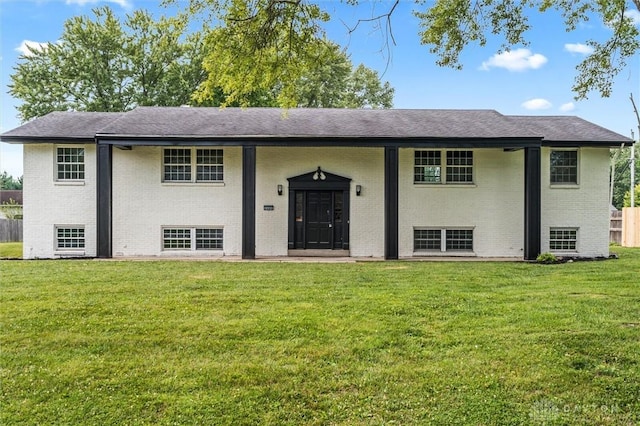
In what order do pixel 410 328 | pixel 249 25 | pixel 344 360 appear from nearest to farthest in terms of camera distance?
pixel 344 360, pixel 410 328, pixel 249 25

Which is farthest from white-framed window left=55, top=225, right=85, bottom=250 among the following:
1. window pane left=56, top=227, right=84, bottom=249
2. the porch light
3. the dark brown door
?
the porch light

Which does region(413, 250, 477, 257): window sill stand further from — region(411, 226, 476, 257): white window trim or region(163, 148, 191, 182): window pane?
region(163, 148, 191, 182): window pane

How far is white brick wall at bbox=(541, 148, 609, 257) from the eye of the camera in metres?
14.8

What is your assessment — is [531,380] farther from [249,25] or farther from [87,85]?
[87,85]

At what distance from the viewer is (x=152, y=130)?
1391 cm

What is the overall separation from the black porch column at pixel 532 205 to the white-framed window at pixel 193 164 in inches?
382

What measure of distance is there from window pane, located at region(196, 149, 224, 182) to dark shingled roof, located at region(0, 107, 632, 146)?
0.87 metres

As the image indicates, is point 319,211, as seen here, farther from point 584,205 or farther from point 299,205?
point 584,205

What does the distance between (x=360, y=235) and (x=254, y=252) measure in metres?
3.52

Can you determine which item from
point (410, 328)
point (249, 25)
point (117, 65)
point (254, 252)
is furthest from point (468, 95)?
point (117, 65)

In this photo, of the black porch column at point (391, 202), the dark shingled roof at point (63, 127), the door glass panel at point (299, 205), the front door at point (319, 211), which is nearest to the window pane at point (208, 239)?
the front door at point (319, 211)

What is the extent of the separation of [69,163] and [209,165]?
14.8 feet

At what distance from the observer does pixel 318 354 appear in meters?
4.84

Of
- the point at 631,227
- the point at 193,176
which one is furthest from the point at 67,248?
the point at 631,227
